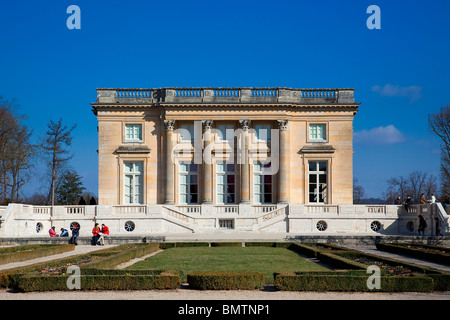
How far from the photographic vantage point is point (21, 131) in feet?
168

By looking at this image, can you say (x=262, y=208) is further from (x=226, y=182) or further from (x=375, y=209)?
(x=375, y=209)

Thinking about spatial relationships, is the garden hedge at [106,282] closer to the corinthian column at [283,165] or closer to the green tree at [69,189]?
the corinthian column at [283,165]

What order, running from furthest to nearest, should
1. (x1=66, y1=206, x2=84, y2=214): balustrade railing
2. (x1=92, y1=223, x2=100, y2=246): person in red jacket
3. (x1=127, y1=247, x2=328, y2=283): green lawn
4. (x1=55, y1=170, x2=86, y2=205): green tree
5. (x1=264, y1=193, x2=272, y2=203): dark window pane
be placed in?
1. (x1=55, y1=170, x2=86, y2=205): green tree
2. (x1=264, y1=193, x2=272, y2=203): dark window pane
3. (x1=66, y1=206, x2=84, y2=214): balustrade railing
4. (x1=92, y1=223, x2=100, y2=246): person in red jacket
5. (x1=127, y1=247, x2=328, y2=283): green lawn

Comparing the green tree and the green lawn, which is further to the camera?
the green tree

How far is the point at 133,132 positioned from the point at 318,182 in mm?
15134

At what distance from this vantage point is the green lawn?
17.2 meters

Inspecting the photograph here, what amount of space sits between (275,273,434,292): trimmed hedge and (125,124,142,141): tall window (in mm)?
30140

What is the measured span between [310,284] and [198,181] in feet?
93.5

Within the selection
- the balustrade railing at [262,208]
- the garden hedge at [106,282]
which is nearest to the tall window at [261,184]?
the balustrade railing at [262,208]

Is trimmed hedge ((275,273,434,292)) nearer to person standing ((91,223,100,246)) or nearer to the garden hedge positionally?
the garden hedge

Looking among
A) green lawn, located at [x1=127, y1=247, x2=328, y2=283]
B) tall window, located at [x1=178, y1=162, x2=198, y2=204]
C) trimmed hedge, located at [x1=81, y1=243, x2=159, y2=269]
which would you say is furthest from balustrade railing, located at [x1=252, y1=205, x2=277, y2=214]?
green lawn, located at [x1=127, y1=247, x2=328, y2=283]

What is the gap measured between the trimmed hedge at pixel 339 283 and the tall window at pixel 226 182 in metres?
28.2

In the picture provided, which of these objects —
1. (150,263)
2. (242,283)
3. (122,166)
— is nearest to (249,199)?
(122,166)

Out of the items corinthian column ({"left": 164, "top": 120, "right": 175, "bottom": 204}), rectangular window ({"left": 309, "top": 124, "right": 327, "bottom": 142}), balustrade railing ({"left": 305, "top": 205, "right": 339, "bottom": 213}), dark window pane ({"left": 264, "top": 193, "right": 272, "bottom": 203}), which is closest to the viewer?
balustrade railing ({"left": 305, "top": 205, "right": 339, "bottom": 213})
